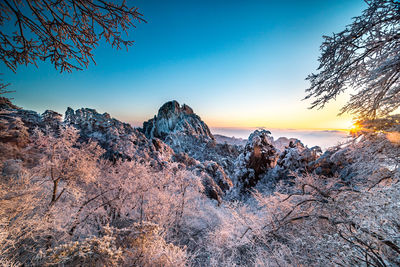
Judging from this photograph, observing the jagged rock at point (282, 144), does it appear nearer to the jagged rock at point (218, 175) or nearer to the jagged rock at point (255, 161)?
the jagged rock at point (255, 161)

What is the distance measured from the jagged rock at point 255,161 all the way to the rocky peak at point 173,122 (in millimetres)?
43927

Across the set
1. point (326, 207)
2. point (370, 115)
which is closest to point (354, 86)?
point (370, 115)

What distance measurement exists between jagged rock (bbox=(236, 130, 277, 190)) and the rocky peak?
43.9 meters

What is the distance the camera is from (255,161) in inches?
677

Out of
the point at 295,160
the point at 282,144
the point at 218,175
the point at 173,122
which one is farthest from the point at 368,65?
the point at 173,122

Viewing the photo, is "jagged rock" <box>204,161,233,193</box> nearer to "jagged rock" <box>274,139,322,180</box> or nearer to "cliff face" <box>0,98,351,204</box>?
"cliff face" <box>0,98,351,204</box>

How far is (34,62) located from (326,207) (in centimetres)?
973

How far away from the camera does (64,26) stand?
9.80 feet

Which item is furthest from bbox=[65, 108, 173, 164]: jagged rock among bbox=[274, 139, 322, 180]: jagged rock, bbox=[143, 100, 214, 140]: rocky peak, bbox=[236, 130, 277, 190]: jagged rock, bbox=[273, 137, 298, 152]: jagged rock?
bbox=[143, 100, 214, 140]: rocky peak

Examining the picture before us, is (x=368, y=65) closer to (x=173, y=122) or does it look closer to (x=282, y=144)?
(x=282, y=144)

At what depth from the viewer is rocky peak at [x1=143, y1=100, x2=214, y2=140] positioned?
A: 63.7 m

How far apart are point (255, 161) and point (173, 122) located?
54.0m

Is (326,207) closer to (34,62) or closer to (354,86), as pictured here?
(354,86)

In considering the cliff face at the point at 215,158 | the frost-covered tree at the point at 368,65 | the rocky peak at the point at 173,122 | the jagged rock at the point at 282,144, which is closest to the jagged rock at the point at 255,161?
the cliff face at the point at 215,158
